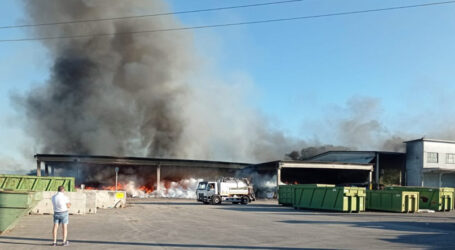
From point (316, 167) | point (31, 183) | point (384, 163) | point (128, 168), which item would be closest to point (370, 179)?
point (384, 163)

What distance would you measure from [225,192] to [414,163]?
23.2 meters

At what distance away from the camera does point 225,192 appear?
33625 mm

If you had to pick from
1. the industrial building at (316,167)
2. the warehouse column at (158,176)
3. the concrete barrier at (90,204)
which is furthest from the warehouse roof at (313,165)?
the concrete barrier at (90,204)

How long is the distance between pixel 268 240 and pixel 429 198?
69.2ft

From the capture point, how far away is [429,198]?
97.5ft

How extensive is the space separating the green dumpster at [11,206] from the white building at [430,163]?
41.0 m

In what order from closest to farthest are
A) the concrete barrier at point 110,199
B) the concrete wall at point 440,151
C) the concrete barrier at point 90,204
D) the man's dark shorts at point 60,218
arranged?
1. the man's dark shorts at point 60,218
2. the concrete barrier at point 90,204
3. the concrete barrier at point 110,199
4. the concrete wall at point 440,151

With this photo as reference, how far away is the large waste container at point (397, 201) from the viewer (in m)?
26.7

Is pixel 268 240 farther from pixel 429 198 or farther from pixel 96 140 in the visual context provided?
pixel 96 140

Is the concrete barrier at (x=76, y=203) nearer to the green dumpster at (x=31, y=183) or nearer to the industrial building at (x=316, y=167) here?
the green dumpster at (x=31, y=183)

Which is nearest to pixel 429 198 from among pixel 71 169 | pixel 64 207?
pixel 64 207

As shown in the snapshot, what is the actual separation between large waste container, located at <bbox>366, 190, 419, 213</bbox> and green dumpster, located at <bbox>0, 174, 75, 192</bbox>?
60.7 feet

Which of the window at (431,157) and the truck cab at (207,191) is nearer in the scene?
the truck cab at (207,191)

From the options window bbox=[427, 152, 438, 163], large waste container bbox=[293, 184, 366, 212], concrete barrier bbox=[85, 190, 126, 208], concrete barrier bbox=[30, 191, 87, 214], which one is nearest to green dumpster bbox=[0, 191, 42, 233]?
concrete barrier bbox=[30, 191, 87, 214]
